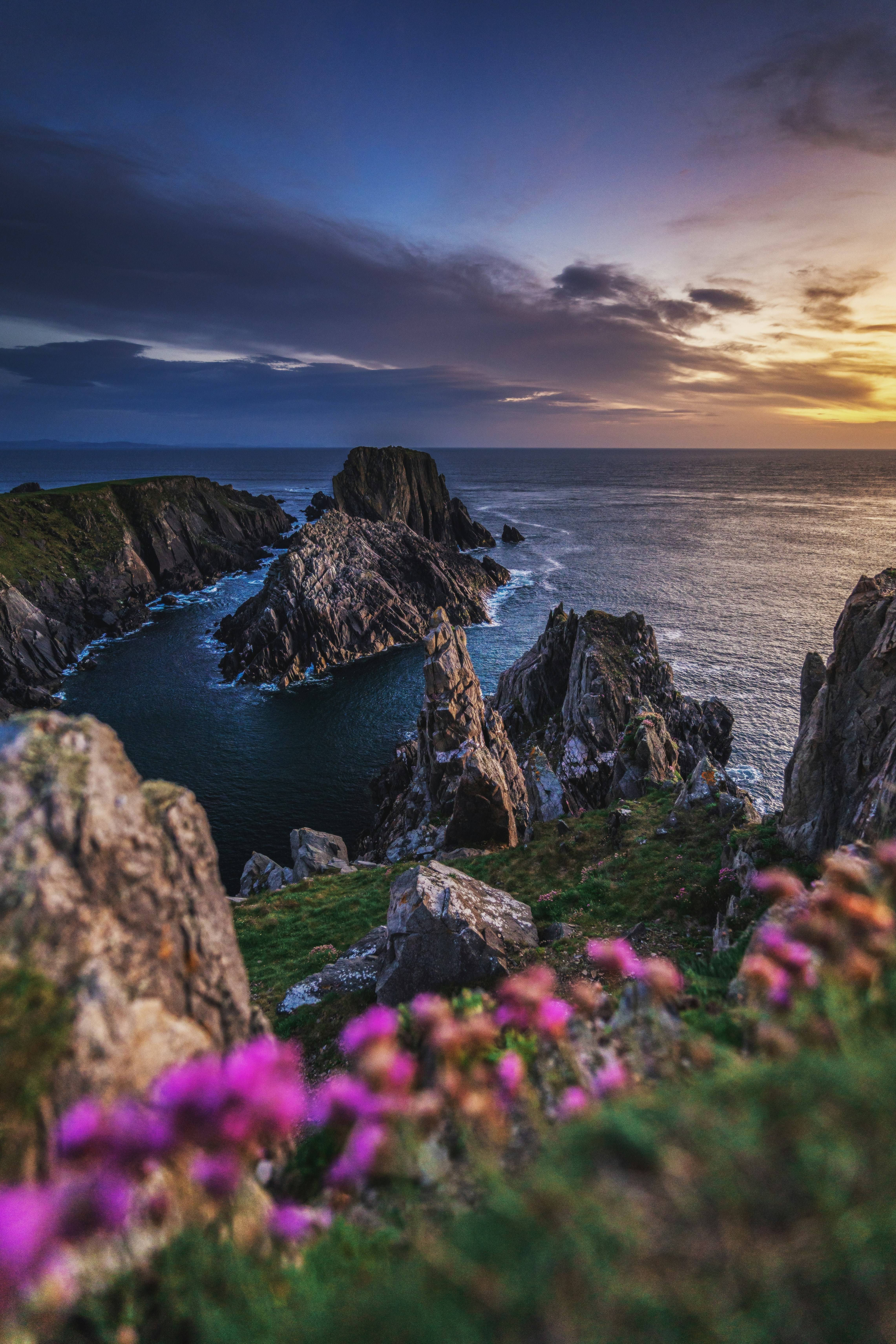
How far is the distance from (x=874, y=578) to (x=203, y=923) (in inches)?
872

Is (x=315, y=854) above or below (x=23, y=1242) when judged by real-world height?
below

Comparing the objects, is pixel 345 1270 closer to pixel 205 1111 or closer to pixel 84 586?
pixel 205 1111

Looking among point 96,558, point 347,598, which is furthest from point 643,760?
point 96,558

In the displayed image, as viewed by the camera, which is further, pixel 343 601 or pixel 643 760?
pixel 343 601

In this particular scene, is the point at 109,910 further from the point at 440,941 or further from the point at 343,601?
the point at 343,601

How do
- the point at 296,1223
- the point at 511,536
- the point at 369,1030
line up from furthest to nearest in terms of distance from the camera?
the point at 511,536 → the point at 369,1030 → the point at 296,1223

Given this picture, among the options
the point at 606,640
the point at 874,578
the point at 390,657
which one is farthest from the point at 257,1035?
the point at 390,657

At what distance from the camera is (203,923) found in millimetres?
5457

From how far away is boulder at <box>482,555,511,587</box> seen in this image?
112 meters

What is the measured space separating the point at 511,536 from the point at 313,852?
A: 12925cm

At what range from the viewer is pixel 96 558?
104m

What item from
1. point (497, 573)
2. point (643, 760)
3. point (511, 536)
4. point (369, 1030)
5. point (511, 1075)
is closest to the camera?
point (369, 1030)

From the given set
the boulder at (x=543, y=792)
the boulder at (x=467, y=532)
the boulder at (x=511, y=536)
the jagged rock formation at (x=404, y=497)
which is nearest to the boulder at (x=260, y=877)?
the boulder at (x=543, y=792)

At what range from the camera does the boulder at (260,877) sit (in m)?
31.7
